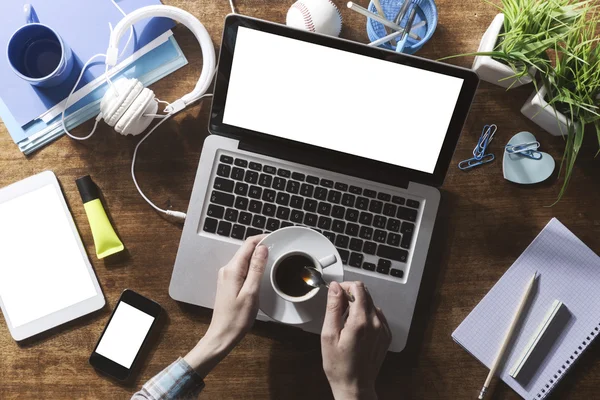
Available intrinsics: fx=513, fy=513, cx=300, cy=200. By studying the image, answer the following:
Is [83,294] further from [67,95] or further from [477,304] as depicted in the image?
[477,304]

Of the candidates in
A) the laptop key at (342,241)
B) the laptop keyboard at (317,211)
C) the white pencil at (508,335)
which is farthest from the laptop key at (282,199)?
the white pencil at (508,335)

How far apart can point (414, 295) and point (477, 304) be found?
5.0 inches

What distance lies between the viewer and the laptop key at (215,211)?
0.85 m

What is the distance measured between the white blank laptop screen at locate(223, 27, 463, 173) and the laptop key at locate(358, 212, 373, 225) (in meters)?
0.09

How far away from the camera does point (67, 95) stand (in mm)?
883

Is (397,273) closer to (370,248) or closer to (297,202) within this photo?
(370,248)

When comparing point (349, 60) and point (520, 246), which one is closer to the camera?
point (349, 60)

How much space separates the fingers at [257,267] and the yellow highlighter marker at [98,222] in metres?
0.27

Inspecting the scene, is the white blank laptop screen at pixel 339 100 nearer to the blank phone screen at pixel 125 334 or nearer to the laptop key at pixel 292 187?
the laptop key at pixel 292 187

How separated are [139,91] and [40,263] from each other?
345mm

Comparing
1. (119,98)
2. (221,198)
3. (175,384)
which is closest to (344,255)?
(221,198)


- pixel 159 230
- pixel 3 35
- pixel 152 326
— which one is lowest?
pixel 152 326

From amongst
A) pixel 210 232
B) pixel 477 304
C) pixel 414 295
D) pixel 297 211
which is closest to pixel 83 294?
pixel 210 232

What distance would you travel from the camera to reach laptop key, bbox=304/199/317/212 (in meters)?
0.84
